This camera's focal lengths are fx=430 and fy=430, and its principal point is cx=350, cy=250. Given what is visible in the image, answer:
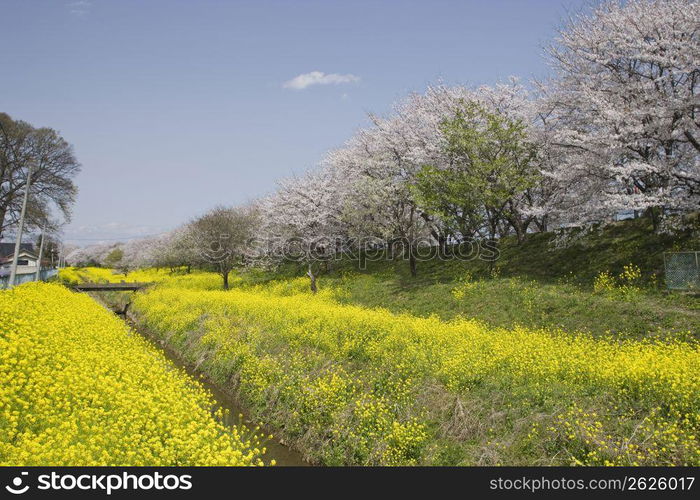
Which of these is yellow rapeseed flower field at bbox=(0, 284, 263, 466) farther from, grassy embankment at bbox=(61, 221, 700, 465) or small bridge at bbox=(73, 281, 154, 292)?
small bridge at bbox=(73, 281, 154, 292)

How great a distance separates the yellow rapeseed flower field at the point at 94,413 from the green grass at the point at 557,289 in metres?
13.9

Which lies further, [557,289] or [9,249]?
[9,249]

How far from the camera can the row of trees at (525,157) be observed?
1934 cm

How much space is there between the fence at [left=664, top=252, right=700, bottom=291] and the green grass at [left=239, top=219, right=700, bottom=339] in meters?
0.56

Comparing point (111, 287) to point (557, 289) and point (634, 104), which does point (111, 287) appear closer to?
point (557, 289)

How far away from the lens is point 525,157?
2705cm

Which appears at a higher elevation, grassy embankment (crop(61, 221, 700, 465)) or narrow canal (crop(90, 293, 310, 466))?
grassy embankment (crop(61, 221, 700, 465))

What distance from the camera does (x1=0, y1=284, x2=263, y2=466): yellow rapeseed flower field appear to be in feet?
24.4

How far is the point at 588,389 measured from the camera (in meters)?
11.6

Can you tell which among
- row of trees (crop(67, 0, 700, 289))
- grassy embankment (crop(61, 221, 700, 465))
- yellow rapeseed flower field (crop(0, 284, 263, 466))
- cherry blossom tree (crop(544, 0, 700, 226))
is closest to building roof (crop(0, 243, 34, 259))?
row of trees (crop(67, 0, 700, 289))

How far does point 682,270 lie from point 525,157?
39.2ft

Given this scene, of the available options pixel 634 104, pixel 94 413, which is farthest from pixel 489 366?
pixel 634 104

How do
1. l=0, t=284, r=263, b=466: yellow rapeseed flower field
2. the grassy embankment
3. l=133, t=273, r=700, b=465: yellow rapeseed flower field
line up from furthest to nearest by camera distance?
the grassy embankment → l=133, t=273, r=700, b=465: yellow rapeseed flower field → l=0, t=284, r=263, b=466: yellow rapeseed flower field
